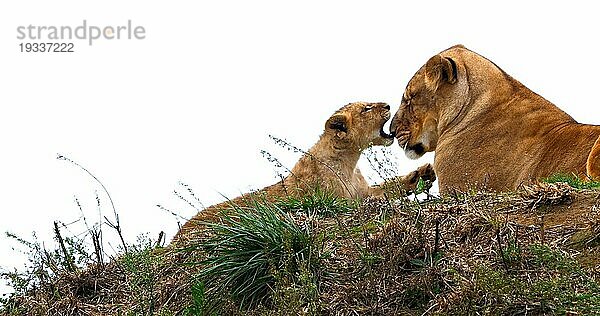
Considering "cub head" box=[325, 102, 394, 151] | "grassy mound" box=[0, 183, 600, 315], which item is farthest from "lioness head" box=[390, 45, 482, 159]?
"grassy mound" box=[0, 183, 600, 315]

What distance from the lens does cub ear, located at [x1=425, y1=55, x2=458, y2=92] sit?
9594mm

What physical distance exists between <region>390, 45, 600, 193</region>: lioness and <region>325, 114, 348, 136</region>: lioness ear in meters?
1.37

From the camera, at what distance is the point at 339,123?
Answer: 11.3 meters

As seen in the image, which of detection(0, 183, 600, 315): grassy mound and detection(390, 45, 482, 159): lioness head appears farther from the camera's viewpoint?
detection(390, 45, 482, 159): lioness head

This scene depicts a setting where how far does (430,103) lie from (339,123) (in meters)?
1.81

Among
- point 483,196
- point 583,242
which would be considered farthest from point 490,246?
point 483,196

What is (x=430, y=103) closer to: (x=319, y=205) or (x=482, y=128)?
(x=482, y=128)

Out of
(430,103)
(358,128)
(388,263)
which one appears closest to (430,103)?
(430,103)

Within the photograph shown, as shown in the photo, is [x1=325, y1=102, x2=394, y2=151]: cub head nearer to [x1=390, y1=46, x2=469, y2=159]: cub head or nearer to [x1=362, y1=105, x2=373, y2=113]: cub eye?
[x1=362, y1=105, x2=373, y2=113]: cub eye

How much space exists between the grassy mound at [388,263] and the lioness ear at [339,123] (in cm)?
414

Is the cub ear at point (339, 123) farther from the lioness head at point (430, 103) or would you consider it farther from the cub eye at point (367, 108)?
the lioness head at point (430, 103)

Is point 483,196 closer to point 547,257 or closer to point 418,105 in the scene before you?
point 547,257

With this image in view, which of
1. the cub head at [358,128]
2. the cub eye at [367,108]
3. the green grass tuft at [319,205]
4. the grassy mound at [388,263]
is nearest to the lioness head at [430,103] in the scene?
the cub head at [358,128]

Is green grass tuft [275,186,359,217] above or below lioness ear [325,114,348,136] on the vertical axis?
below
